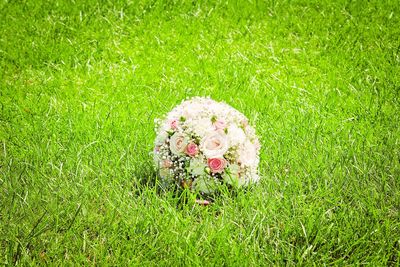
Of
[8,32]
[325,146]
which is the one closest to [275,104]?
[325,146]

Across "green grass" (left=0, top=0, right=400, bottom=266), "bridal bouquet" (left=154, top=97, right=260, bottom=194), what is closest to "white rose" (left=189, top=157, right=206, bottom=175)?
"bridal bouquet" (left=154, top=97, right=260, bottom=194)

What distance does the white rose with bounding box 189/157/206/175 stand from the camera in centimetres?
341

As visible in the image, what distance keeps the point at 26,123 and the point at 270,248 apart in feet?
7.69

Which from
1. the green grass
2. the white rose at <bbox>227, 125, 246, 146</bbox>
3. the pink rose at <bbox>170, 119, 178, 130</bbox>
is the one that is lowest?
the green grass

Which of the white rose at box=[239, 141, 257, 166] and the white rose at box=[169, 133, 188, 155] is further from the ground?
the white rose at box=[239, 141, 257, 166]

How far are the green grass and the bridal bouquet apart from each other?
133 mm

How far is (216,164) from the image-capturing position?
3406mm

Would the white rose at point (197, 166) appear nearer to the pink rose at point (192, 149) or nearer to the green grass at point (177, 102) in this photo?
the pink rose at point (192, 149)

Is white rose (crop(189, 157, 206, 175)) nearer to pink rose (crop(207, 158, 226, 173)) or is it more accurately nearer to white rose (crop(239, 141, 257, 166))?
pink rose (crop(207, 158, 226, 173))

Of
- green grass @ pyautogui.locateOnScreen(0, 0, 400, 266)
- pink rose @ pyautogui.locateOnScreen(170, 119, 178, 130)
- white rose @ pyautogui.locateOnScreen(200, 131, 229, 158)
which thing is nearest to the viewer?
green grass @ pyautogui.locateOnScreen(0, 0, 400, 266)

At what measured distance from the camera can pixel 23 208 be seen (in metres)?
3.28

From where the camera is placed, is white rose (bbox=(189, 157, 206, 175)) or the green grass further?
white rose (bbox=(189, 157, 206, 175))

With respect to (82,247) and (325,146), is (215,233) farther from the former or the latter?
(325,146)

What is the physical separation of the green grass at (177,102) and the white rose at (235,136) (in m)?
0.29
